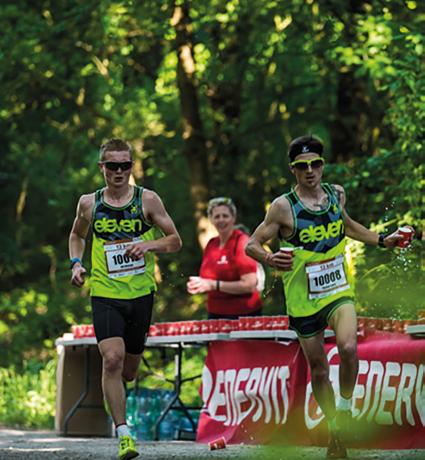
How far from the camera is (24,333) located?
26188mm

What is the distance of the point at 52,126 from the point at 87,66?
3.76m

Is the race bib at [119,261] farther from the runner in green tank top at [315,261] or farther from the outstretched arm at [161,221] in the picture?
the runner in green tank top at [315,261]

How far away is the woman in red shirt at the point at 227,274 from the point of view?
1348 cm

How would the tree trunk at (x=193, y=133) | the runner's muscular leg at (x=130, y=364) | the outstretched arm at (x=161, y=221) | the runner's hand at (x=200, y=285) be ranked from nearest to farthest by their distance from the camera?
the outstretched arm at (x=161, y=221) → the runner's muscular leg at (x=130, y=364) → the runner's hand at (x=200, y=285) → the tree trunk at (x=193, y=133)

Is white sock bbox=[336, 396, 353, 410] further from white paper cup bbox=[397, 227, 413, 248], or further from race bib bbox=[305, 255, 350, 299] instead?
white paper cup bbox=[397, 227, 413, 248]

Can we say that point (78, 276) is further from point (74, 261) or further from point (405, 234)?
point (405, 234)

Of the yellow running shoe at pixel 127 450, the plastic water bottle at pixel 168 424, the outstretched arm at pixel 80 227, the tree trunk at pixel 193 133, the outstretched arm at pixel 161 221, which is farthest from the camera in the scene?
the tree trunk at pixel 193 133

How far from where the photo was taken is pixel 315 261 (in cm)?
980

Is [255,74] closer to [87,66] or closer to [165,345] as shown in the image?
[87,66]

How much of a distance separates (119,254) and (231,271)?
337 cm

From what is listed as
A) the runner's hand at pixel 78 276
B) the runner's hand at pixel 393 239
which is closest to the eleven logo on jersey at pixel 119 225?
the runner's hand at pixel 78 276

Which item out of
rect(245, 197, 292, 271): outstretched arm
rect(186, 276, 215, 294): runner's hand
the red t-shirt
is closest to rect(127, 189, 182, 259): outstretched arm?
rect(245, 197, 292, 271): outstretched arm

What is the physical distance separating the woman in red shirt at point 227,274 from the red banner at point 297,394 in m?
0.49

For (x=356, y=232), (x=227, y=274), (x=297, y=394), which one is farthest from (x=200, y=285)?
(x=356, y=232)
